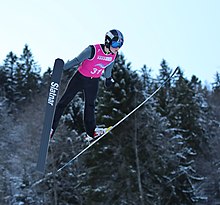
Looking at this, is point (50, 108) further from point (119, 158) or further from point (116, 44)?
point (119, 158)

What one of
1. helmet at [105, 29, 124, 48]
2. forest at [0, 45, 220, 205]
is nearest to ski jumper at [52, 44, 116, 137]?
helmet at [105, 29, 124, 48]

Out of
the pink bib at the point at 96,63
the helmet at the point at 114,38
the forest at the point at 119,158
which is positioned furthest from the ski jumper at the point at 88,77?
the forest at the point at 119,158

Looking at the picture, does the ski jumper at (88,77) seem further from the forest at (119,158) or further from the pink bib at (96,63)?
the forest at (119,158)

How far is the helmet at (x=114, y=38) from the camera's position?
18.5 ft

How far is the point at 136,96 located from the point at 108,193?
4910 millimetres

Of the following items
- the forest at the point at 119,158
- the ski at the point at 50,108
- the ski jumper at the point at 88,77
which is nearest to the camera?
the ski at the point at 50,108

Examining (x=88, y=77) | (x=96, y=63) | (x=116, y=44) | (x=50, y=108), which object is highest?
(x=116, y=44)

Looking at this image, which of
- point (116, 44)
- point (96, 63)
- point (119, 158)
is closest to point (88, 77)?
point (96, 63)

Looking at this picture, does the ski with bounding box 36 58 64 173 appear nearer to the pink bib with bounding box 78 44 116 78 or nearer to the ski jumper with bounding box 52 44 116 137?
the ski jumper with bounding box 52 44 116 137

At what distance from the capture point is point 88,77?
5973 mm

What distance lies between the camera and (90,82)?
599cm

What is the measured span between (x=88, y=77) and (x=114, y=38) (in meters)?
0.71

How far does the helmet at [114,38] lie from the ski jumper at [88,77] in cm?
14

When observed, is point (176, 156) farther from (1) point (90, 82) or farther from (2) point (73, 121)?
(1) point (90, 82)
